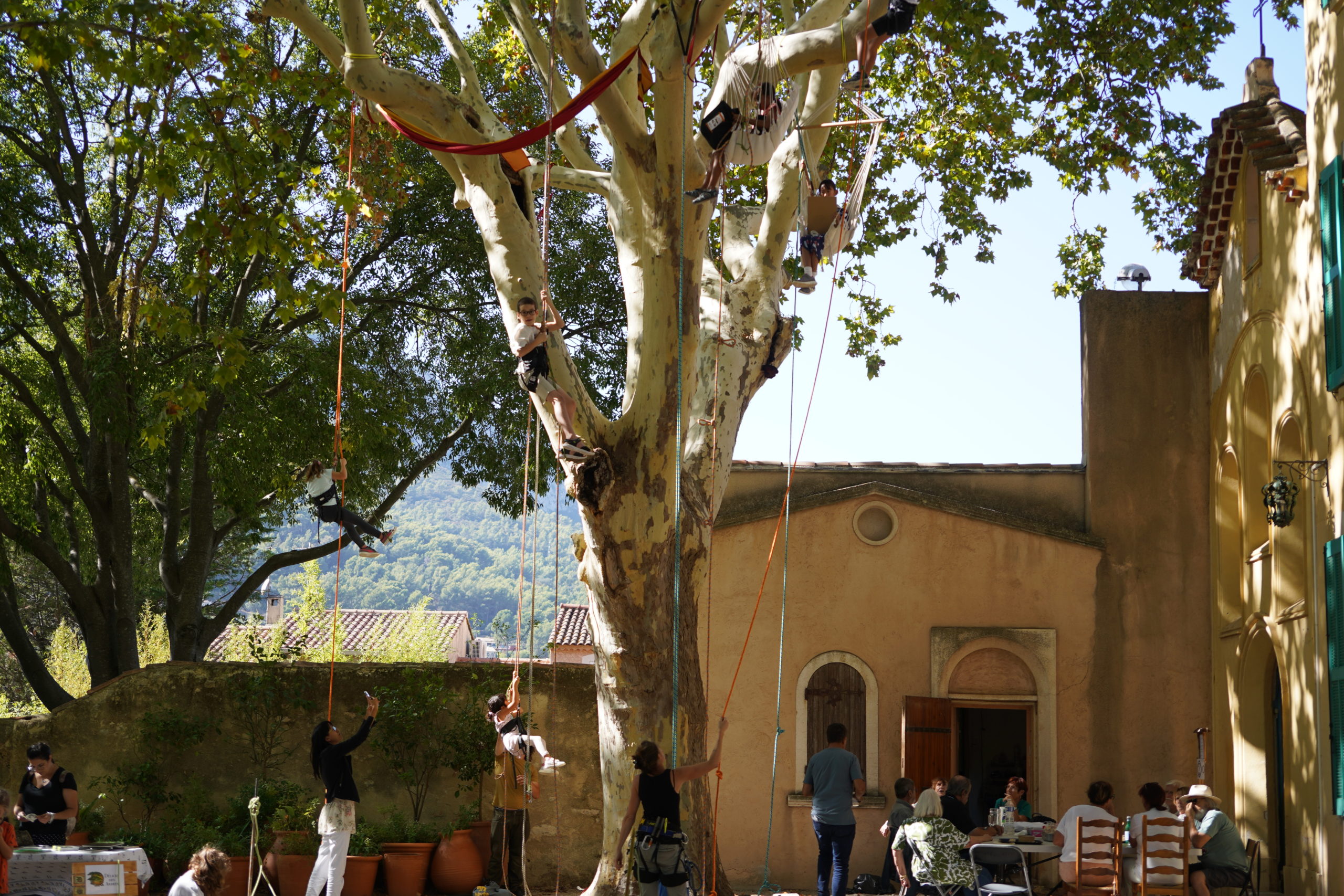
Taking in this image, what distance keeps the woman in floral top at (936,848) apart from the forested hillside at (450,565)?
83756mm

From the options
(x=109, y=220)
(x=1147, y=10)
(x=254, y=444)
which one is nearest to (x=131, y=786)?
(x=254, y=444)

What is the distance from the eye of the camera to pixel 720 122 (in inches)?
339

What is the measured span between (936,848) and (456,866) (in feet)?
15.8

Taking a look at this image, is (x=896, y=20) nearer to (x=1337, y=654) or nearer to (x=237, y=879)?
(x=1337, y=654)

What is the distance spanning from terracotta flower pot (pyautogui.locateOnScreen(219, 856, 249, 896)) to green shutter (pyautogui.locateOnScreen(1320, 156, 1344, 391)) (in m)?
9.75

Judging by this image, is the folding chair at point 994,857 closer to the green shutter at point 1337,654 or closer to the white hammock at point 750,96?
the green shutter at point 1337,654

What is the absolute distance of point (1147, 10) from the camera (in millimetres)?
11859

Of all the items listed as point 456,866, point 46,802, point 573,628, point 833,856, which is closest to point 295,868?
point 456,866

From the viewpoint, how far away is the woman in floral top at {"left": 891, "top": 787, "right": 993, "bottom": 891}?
8562 mm

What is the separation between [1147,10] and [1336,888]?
7.78 metres

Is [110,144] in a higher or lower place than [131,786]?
higher

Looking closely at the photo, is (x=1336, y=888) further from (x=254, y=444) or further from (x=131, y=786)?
(x=254, y=444)

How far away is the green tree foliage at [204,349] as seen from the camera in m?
14.4

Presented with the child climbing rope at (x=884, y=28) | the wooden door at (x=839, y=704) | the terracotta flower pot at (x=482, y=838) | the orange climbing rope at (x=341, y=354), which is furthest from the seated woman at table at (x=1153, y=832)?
the orange climbing rope at (x=341, y=354)
